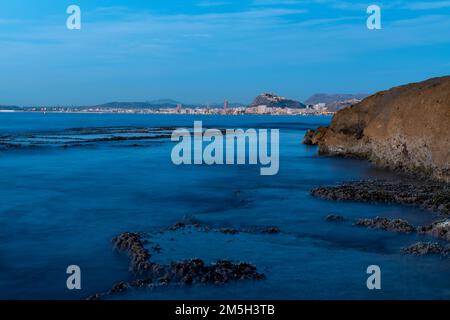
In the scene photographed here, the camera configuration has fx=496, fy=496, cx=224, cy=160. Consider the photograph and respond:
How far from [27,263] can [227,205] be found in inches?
448

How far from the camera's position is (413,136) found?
34344 millimetres

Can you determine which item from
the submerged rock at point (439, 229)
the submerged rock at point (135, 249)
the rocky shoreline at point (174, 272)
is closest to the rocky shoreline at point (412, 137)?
the submerged rock at point (439, 229)

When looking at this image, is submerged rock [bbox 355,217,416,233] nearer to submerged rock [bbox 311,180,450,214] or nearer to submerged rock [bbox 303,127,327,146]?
submerged rock [bbox 311,180,450,214]

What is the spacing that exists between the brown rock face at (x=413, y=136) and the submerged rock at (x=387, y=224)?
455 inches

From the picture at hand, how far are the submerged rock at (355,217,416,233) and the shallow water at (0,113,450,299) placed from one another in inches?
20.8

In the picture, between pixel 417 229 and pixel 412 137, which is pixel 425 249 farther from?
pixel 412 137

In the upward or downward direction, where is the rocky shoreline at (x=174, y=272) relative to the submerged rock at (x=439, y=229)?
downward

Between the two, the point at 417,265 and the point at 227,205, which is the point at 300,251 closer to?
the point at 417,265

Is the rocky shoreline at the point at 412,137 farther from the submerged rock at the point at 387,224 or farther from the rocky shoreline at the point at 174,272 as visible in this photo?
the rocky shoreline at the point at 174,272

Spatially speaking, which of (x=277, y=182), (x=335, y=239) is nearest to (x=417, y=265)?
(x=335, y=239)

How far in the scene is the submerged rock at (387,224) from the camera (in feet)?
58.8

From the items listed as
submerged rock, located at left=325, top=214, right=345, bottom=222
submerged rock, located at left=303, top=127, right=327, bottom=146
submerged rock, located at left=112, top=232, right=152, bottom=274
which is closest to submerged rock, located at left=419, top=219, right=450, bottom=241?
submerged rock, located at left=325, top=214, right=345, bottom=222

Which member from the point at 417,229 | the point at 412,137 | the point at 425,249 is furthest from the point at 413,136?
the point at 425,249

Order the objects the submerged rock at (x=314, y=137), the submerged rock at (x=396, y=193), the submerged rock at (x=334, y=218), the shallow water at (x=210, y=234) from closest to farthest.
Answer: the shallow water at (x=210, y=234)
the submerged rock at (x=334, y=218)
the submerged rock at (x=396, y=193)
the submerged rock at (x=314, y=137)
